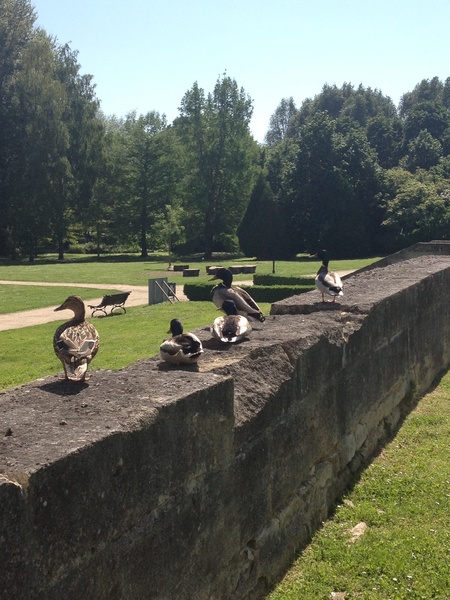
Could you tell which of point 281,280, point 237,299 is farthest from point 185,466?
point 281,280

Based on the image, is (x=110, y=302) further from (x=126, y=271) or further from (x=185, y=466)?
(x=185, y=466)

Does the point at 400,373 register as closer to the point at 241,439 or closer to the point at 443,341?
the point at 443,341

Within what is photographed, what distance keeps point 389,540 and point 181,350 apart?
74.6 inches

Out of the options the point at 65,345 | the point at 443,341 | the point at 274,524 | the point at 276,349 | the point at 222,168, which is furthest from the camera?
the point at 222,168

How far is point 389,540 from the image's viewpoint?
4793mm

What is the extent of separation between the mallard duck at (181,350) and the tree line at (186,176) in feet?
124

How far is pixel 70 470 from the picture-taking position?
272 centimetres

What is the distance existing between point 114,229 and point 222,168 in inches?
338

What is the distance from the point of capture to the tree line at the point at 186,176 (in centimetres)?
4378

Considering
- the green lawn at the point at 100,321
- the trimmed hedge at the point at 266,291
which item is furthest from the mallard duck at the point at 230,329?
the trimmed hedge at the point at 266,291

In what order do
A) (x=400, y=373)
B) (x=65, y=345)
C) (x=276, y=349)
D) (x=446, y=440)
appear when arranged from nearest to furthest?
(x=65, y=345) → (x=276, y=349) → (x=446, y=440) → (x=400, y=373)

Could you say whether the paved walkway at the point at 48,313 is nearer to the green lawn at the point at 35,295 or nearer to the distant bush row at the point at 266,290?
the green lawn at the point at 35,295

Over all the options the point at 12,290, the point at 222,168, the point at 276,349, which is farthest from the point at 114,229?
the point at 276,349

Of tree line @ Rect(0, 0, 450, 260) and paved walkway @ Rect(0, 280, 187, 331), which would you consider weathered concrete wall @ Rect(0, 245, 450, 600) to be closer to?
paved walkway @ Rect(0, 280, 187, 331)
